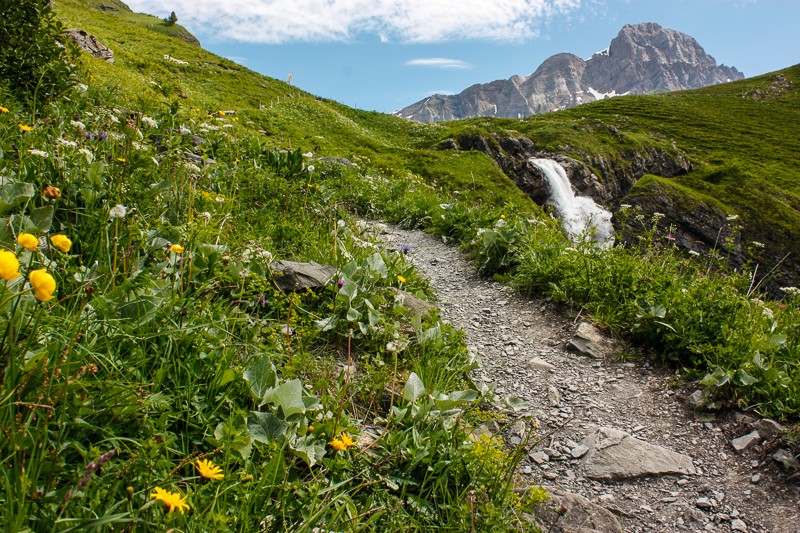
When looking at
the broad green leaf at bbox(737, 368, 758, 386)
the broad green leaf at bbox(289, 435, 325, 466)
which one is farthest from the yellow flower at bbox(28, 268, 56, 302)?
the broad green leaf at bbox(737, 368, 758, 386)

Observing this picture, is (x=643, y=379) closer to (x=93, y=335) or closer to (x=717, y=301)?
(x=717, y=301)

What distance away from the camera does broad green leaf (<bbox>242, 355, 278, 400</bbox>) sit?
2.95m

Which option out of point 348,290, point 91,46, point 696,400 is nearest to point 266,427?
point 348,290

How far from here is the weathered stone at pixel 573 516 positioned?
10.4 feet

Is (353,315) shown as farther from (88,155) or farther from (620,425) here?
(88,155)

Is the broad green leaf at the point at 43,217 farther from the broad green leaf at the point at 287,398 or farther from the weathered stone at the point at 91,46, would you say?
the weathered stone at the point at 91,46

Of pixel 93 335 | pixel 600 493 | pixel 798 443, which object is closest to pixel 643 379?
pixel 798 443

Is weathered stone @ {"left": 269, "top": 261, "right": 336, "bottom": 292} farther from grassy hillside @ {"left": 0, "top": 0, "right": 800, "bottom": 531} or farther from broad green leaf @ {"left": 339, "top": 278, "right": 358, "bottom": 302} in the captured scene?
broad green leaf @ {"left": 339, "top": 278, "right": 358, "bottom": 302}

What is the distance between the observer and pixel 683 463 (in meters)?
4.08

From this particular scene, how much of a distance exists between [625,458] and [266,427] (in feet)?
9.96

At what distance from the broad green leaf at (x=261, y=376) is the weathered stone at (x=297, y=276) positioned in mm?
1805

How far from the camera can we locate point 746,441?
419cm

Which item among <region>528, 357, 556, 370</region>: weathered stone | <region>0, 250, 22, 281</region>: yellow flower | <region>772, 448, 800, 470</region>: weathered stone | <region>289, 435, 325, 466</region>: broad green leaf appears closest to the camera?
<region>0, 250, 22, 281</region>: yellow flower

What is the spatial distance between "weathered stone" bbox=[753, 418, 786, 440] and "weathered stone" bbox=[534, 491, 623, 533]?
180cm
